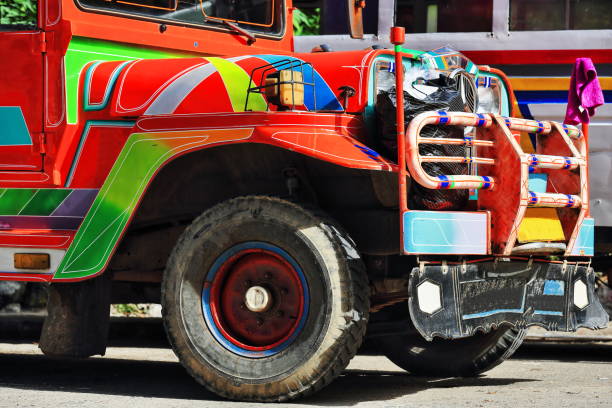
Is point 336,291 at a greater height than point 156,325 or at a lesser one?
greater

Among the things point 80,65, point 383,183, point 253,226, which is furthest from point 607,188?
point 80,65

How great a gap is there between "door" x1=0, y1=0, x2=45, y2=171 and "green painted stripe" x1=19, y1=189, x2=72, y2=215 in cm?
15

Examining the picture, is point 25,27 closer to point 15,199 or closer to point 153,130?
point 15,199

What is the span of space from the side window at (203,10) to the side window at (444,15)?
1287 millimetres

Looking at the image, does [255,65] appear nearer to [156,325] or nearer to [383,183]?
[383,183]

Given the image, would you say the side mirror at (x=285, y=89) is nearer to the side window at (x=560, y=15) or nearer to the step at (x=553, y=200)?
the step at (x=553, y=200)

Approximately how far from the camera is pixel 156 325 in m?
9.69

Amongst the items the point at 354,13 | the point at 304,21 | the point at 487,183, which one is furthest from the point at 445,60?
the point at 304,21

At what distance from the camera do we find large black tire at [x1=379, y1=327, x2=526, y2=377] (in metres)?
6.64

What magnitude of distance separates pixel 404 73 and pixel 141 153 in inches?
57.3

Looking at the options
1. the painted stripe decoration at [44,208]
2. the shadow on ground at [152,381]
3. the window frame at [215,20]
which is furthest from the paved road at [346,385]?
the window frame at [215,20]

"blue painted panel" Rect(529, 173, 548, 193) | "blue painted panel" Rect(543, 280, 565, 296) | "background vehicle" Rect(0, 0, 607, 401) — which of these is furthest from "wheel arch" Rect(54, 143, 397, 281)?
"blue painted panel" Rect(543, 280, 565, 296)

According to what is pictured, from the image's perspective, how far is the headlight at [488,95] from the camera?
664 cm

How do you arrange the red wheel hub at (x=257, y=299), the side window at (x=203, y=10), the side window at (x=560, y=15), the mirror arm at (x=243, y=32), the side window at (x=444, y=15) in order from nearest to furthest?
the red wheel hub at (x=257, y=299), the side window at (x=203, y=10), the mirror arm at (x=243, y=32), the side window at (x=560, y=15), the side window at (x=444, y=15)
